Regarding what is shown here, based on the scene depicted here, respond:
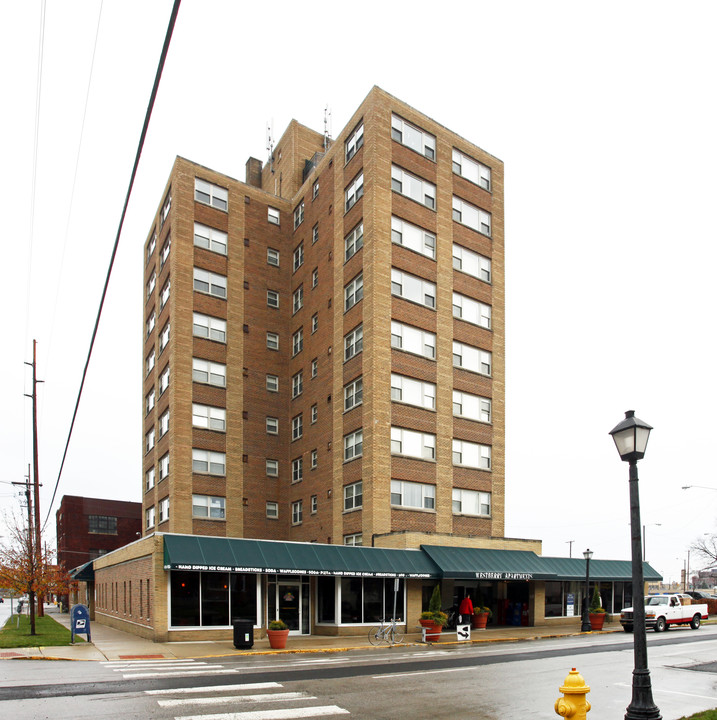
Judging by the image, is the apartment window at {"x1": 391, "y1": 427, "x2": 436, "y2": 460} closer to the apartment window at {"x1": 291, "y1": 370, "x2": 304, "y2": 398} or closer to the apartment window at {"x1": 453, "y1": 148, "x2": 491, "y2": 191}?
the apartment window at {"x1": 291, "y1": 370, "x2": 304, "y2": 398}

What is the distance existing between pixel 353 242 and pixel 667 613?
24.4 m

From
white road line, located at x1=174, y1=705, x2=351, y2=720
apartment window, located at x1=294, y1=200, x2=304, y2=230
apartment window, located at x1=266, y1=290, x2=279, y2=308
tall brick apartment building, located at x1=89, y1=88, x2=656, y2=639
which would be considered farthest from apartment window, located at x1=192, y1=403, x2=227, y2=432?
white road line, located at x1=174, y1=705, x2=351, y2=720

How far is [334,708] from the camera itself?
13.9 m

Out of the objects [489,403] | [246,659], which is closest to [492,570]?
[489,403]

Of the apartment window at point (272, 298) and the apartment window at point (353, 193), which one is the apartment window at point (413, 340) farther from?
the apartment window at point (272, 298)

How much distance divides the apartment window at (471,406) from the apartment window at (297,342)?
11.0 metres

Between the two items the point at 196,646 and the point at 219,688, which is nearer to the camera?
the point at 219,688

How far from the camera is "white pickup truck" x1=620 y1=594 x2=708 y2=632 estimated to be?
3594 centimetres

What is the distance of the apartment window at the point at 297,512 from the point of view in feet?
142

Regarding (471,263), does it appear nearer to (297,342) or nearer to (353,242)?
(353,242)

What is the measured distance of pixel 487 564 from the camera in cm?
3544

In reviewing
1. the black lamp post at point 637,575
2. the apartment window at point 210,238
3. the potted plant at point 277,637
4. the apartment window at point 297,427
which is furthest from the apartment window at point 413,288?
the black lamp post at point 637,575

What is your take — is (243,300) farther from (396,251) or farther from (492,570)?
(492,570)

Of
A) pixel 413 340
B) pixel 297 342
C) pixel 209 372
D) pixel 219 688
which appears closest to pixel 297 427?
pixel 297 342
